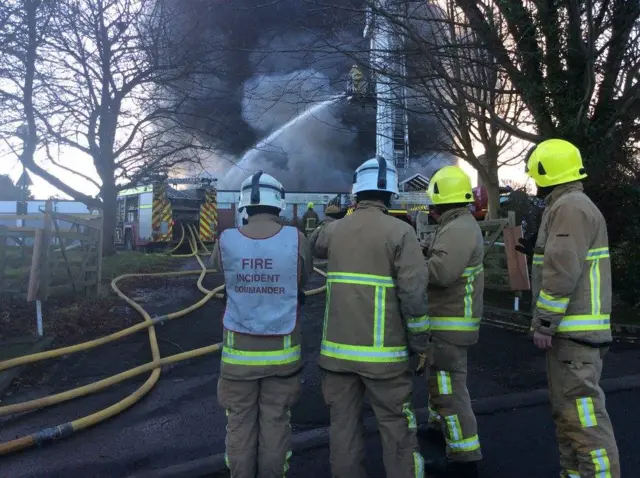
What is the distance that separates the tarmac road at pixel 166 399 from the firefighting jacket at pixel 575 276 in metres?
1.26

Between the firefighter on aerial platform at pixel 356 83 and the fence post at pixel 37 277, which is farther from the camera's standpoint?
the firefighter on aerial platform at pixel 356 83

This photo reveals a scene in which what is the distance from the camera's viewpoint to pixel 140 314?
6.89 metres

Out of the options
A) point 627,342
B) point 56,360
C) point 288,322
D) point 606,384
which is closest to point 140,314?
point 56,360

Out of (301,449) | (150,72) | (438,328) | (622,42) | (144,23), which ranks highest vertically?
(144,23)

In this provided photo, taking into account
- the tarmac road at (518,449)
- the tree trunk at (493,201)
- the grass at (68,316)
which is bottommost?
the tarmac road at (518,449)

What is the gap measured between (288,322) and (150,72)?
31.5 feet

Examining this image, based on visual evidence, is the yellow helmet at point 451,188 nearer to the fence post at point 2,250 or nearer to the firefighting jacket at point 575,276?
the firefighting jacket at point 575,276

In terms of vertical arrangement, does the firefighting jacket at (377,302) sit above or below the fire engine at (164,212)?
below

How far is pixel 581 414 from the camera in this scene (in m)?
2.52

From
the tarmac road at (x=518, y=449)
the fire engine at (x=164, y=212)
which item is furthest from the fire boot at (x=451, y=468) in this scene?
the fire engine at (x=164, y=212)

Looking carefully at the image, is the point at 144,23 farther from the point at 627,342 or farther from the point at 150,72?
the point at 627,342

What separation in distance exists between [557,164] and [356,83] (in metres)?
5.55

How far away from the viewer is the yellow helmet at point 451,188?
10.6 ft

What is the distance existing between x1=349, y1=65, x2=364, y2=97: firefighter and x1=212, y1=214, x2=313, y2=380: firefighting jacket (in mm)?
4876
